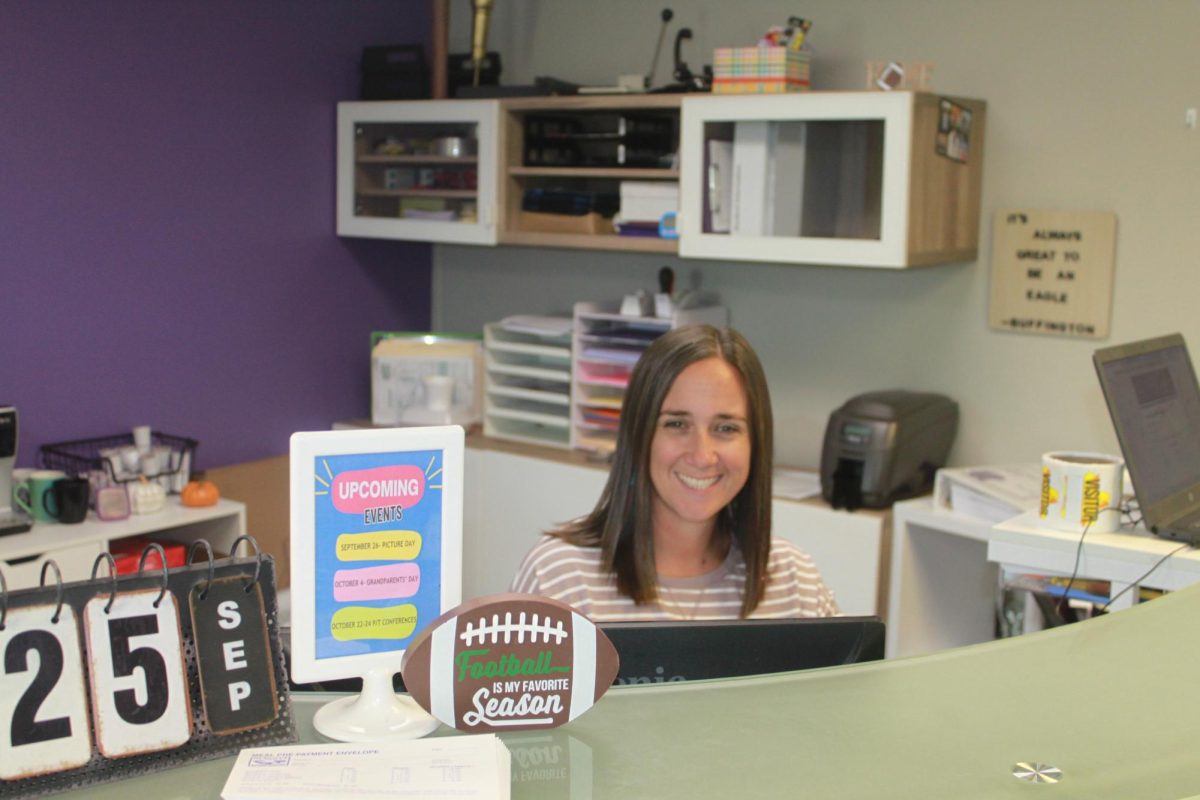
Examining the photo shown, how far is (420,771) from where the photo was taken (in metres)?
0.86

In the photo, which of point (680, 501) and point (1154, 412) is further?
Result: point (1154, 412)

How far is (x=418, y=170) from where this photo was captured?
4082 millimetres

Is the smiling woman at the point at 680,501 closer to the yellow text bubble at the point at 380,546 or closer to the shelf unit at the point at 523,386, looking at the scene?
the yellow text bubble at the point at 380,546

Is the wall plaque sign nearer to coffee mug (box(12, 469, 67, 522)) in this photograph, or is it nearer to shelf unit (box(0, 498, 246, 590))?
shelf unit (box(0, 498, 246, 590))

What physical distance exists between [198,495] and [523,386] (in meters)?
1.06

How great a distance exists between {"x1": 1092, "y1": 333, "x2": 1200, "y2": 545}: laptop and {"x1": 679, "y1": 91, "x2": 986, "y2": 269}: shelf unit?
0.78 m

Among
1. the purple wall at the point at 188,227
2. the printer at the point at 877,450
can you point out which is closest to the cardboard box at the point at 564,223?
the purple wall at the point at 188,227

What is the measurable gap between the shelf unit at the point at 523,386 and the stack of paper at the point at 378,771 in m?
2.94

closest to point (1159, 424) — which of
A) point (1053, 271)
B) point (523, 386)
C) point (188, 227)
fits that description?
point (1053, 271)

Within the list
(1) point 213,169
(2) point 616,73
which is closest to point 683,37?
(2) point 616,73

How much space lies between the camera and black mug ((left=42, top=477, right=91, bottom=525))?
3121mm

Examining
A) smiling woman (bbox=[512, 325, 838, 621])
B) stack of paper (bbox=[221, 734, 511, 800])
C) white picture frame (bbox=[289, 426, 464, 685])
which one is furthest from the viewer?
smiling woman (bbox=[512, 325, 838, 621])

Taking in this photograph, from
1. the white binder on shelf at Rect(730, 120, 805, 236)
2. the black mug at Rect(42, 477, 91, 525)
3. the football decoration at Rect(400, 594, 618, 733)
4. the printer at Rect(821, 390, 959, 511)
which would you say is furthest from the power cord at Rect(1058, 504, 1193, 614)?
the black mug at Rect(42, 477, 91, 525)

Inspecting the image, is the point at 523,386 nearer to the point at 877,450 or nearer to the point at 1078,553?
the point at 877,450
